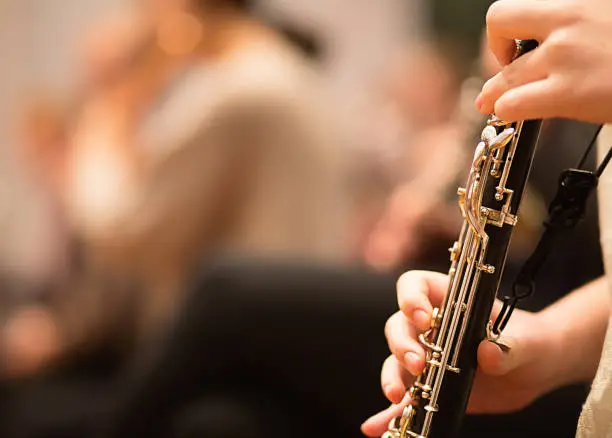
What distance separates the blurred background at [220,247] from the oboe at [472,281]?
6.5 inches

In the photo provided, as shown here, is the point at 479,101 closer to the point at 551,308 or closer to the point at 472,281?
the point at 472,281

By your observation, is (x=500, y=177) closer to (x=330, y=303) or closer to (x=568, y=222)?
(x=568, y=222)

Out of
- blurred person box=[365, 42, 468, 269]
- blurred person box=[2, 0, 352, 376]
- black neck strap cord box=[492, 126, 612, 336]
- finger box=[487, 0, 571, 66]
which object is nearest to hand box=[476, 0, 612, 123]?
finger box=[487, 0, 571, 66]

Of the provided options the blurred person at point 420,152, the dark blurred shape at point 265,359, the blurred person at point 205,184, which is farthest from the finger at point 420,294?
the blurred person at point 205,184

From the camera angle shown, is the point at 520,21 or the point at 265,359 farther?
the point at 265,359

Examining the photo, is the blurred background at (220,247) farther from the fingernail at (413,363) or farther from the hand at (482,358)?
the fingernail at (413,363)

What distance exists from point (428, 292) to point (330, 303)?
1.92 ft

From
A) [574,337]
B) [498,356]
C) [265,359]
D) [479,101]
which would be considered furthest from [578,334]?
[265,359]

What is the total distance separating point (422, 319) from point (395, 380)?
0.06 m

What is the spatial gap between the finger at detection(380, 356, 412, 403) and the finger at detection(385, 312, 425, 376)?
0.06ft

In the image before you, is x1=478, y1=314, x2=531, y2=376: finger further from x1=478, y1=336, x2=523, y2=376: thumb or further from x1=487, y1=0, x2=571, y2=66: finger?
x1=487, y1=0, x2=571, y2=66: finger

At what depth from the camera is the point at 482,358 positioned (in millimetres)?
583

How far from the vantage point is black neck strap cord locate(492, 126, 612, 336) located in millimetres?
581

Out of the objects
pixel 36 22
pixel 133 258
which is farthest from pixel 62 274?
pixel 36 22
